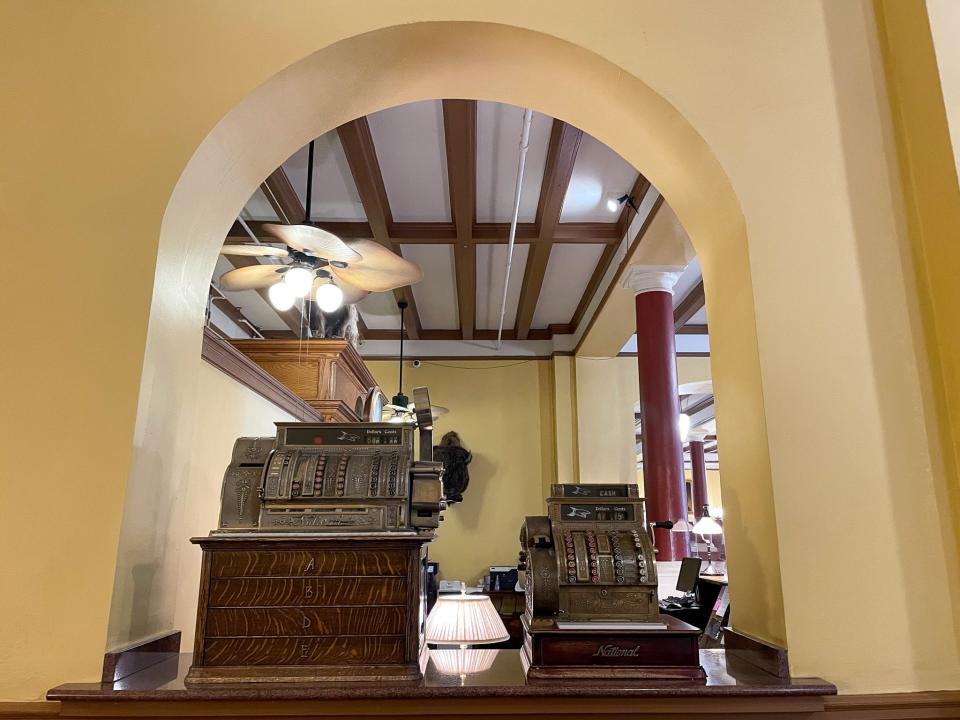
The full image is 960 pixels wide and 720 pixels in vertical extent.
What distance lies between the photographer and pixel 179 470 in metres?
2.05

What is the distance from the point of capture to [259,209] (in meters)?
5.25

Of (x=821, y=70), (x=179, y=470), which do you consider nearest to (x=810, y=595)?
(x=821, y=70)

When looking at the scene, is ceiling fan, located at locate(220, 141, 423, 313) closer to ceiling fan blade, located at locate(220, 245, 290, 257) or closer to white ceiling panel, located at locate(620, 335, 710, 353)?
ceiling fan blade, located at locate(220, 245, 290, 257)

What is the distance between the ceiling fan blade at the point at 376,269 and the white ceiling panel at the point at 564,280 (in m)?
2.13

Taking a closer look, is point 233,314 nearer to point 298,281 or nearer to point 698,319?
point 298,281

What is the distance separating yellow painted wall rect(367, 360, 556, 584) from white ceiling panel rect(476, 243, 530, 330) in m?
0.71

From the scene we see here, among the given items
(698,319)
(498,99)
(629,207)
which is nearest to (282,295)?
(498,99)

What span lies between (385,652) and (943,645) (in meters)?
1.37

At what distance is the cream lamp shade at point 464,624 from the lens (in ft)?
6.41

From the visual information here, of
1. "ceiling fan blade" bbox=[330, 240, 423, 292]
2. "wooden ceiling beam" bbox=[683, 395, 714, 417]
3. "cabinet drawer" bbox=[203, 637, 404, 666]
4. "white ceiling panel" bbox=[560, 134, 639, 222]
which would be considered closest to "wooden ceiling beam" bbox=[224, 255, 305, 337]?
"ceiling fan blade" bbox=[330, 240, 423, 292]

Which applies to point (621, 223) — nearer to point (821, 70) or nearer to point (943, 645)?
point (821, 70)

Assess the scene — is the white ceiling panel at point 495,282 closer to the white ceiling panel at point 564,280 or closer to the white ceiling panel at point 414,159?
the white ceiling panel at point 564,280

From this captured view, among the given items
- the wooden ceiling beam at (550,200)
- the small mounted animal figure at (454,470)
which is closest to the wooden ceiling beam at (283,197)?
the wooden ceiling beam at (550,200)

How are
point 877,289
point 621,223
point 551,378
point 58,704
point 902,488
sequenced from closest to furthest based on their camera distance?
point 58,704, point 902,488, point 877,289, point 621,223, point 551,378
